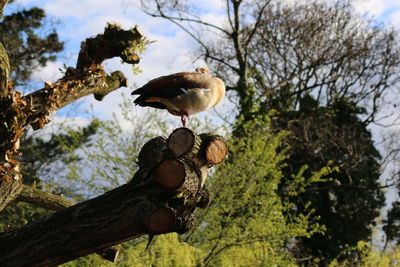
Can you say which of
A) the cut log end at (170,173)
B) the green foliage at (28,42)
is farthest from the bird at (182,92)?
the green foliage at (28,42)

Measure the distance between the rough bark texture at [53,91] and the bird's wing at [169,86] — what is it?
96cm

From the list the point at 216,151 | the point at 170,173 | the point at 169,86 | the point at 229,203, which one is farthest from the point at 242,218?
the point at 170,173

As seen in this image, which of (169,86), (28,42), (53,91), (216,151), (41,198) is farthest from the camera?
(28,42)

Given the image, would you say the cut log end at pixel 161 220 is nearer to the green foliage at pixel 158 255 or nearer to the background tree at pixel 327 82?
the green foliage at pixel 158 255

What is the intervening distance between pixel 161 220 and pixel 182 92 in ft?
3.85

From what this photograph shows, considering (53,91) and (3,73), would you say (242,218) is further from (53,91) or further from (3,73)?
(3,73)

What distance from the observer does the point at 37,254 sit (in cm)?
359

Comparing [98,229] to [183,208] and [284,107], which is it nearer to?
[183,208]

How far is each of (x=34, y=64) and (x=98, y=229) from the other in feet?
41.9

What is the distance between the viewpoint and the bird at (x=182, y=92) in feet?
13.6

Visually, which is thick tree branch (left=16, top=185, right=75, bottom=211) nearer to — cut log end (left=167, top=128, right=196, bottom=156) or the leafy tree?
cut log end (left=167, top=128, right=196, bottom=156)

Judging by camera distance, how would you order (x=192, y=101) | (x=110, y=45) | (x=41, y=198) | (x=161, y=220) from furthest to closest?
(x=110, y=45) < (x=41, y=198) < (x=192, y=101) < (x=161, y=220)

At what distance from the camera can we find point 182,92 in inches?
165

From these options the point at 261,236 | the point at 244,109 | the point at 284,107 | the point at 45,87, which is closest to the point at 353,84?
the point at 284,107
